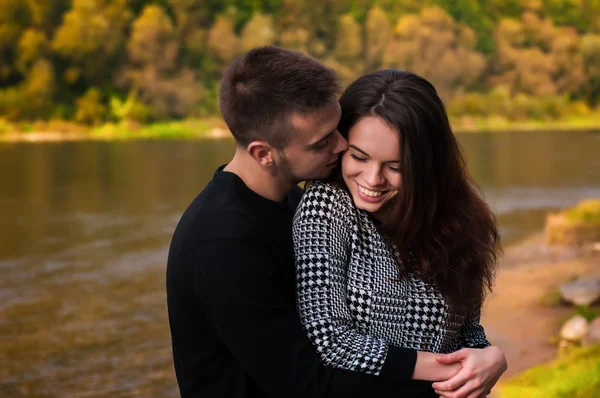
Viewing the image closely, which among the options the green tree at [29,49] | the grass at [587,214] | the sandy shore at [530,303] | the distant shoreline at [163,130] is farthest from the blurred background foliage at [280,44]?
the sandy shore at [530,303]

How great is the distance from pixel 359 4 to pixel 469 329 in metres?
59.4

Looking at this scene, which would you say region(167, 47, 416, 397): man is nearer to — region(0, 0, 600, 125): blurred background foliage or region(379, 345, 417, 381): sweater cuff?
region(379, 345, 417, 381): sweater cuff

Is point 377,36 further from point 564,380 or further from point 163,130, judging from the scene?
point 564,380

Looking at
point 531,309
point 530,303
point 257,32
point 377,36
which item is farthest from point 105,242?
point 377,36

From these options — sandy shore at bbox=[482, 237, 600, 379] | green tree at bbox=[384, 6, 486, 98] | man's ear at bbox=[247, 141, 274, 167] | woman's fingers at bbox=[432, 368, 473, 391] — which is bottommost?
green tree at bbox=[384, 6, 486, 98]

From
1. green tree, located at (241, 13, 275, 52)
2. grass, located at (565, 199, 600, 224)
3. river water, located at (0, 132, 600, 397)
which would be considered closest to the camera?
river water, located at (0, 132, 600, 397)

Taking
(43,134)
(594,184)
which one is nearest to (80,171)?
(594,184)

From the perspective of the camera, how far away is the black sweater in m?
1.81

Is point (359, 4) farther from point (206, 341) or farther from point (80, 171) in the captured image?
point (206, 341)

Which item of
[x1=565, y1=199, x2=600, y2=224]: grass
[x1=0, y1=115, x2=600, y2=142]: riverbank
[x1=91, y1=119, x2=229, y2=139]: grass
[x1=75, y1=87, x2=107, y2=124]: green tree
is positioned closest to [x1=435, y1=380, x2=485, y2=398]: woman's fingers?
[x1=565, y1=199, x2=600, y2=224]: grass

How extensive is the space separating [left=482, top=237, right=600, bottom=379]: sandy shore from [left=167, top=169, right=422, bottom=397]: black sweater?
10.0 ft

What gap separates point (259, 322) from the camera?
5.97 feet

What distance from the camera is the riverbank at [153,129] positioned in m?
41.1

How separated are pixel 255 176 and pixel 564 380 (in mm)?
2480
